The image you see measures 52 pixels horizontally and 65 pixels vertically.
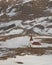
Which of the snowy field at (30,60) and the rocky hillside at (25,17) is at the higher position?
the snowy field at (30,60)

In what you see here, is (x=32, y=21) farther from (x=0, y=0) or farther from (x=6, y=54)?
(x=6, y=54)

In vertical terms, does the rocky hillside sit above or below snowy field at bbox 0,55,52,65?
below

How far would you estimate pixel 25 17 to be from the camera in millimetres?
28344

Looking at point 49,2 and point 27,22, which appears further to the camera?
point 49,2

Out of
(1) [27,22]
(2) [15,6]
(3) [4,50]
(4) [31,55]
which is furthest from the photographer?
(2) [15,6]

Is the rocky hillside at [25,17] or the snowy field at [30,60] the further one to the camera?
the rocky hillside at [25,17]

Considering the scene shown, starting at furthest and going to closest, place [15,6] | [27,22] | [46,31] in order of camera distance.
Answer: [15,6] → [27,22] → [46,31]

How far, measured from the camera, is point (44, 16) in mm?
28156

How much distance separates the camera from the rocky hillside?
23922 millimetres

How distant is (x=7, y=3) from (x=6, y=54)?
1809cm

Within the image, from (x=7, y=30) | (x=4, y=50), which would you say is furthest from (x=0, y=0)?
(x=4, y=50)

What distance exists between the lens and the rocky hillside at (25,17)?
23.9 metres

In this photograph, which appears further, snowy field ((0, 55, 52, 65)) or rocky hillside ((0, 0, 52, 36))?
rocky hillside ((0, 0, 52, 36))

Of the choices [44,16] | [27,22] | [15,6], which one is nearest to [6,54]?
[27,22]
